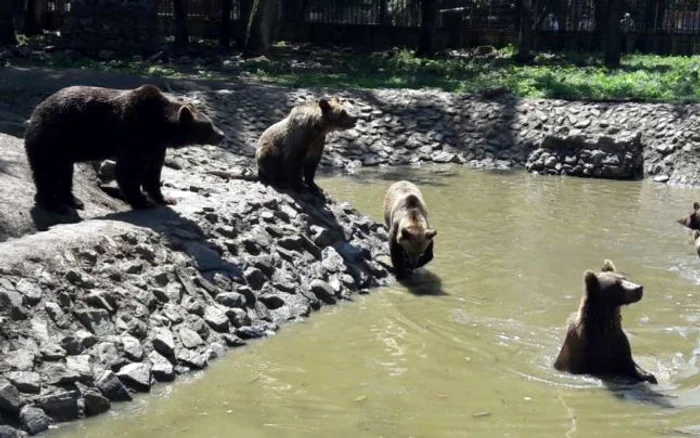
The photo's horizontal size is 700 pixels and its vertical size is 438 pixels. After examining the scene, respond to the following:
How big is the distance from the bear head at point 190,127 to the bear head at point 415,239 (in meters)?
2.57

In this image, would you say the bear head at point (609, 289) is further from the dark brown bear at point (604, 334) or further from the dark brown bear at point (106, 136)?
the dark brown bear at point (106, 136)

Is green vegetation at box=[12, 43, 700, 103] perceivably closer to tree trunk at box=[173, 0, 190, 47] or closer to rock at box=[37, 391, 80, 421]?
tree trunk at box=[173, 0, 190, 47]

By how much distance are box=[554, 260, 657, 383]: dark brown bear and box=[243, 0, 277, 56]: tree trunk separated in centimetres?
2346

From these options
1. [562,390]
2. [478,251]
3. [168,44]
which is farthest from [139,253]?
[168,44]

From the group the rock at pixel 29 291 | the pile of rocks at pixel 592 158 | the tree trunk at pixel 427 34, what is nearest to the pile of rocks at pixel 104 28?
the tree trunk at pixel 427 34

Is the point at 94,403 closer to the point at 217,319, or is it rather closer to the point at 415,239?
the point at 217,319

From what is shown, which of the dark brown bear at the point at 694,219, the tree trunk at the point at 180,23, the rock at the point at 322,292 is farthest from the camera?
the tree trunk at the point at 180,23

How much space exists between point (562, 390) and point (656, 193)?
12432mm

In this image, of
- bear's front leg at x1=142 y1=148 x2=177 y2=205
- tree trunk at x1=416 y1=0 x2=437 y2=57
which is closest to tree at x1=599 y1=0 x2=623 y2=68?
tree trunk at x1=416 y1=0 x2=437 y2=57

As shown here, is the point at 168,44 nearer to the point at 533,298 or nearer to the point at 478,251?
the point at 478,251

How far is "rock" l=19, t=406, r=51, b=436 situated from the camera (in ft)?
25.1

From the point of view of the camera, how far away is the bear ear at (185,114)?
456 inches

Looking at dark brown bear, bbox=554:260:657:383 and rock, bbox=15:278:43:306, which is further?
dark brown bear, bbox=554:260:657:383

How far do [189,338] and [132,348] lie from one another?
768 millimetres
